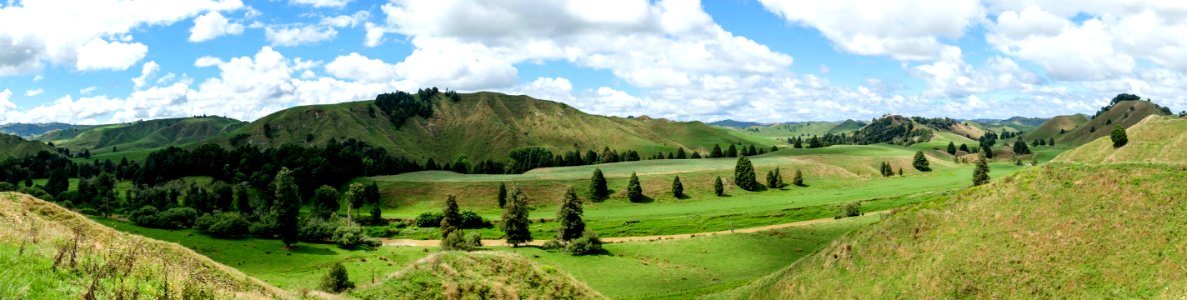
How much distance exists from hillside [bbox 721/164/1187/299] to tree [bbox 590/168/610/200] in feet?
357

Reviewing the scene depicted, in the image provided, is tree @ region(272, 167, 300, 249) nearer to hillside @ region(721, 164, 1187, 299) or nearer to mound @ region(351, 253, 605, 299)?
mound @ region(351, 253, 605, 299)

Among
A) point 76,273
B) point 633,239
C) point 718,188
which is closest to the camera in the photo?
point 76,273

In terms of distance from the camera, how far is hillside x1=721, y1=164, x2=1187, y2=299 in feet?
126

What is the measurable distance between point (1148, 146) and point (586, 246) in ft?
336

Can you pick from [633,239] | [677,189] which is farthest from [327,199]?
[677,189]

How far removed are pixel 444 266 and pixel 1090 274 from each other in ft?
139

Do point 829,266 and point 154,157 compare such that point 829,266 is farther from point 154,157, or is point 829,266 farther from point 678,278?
point 154,157

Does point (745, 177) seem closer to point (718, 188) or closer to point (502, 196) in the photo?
point (718, 188)

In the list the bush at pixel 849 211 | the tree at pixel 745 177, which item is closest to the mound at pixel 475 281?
the bush at pixel 849 211

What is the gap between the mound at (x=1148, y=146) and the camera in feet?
316

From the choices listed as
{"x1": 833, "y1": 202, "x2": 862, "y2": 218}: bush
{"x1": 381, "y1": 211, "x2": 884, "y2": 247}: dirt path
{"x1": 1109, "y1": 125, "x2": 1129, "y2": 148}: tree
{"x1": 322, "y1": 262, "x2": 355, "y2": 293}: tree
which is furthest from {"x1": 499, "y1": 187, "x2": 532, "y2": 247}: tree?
{"x1": 1109, "y1": 125, "x2": 1129, "y2": 148}: tree

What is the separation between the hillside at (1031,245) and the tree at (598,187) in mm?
108850

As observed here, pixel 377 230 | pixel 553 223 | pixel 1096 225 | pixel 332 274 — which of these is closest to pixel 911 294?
pixel 1096 225

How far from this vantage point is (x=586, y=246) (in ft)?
315
